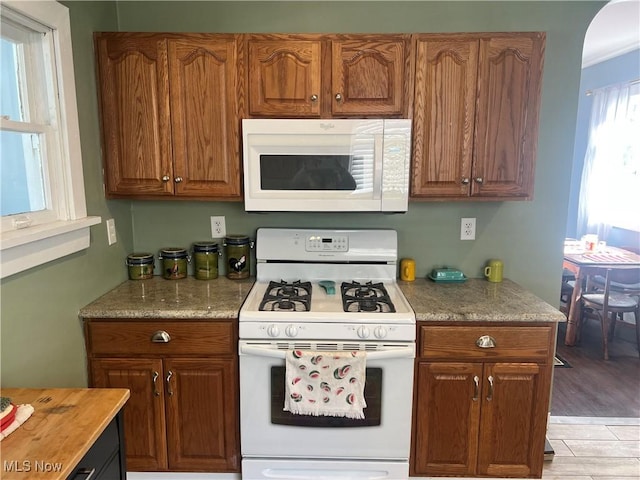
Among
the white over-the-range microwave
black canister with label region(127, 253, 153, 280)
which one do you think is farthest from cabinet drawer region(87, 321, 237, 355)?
the white over-the-range microwave

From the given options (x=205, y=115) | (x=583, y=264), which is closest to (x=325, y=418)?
(x=205, y=115)

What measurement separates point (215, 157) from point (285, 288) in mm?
733

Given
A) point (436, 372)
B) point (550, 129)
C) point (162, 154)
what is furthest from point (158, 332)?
point (550, 129)

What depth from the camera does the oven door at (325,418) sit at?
186 cm

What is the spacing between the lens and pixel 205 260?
236 centimetres

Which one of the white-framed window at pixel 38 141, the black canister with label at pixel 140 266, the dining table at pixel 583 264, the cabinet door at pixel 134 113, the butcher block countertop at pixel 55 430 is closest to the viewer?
the butcher block countertop at pixel 55 430

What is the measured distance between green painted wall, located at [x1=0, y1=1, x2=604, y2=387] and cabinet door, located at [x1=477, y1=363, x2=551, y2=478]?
68cm

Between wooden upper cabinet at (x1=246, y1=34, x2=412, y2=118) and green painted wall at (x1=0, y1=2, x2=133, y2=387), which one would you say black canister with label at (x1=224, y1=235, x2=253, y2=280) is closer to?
green painted wall at (x1=0, y1=2, x2=133, y2=387)

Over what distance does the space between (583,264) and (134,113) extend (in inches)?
131

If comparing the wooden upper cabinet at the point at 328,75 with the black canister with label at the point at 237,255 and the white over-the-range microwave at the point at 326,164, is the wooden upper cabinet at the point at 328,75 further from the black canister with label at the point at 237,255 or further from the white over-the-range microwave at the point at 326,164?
the black canister with label at the point at 237,255

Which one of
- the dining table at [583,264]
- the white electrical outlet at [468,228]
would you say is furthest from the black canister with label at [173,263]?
the dining table at [583,264]

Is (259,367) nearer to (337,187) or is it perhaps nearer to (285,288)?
(285,288)

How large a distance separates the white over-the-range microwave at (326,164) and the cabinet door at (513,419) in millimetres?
886

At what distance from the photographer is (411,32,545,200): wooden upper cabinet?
2004mm
